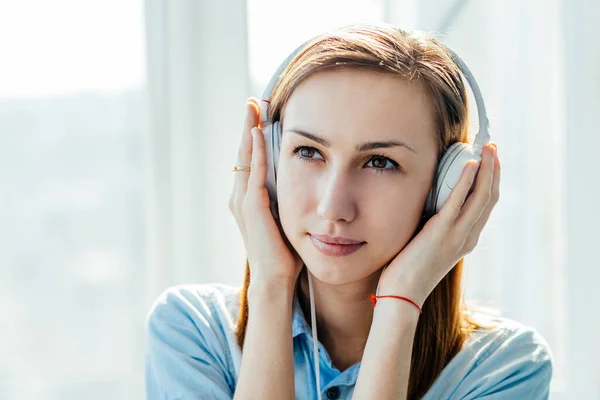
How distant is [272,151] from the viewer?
4.58ft

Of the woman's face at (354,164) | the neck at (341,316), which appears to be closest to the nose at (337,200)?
the woman's face at (354,164)

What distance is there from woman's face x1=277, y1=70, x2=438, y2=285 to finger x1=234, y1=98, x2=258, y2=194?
120 mm

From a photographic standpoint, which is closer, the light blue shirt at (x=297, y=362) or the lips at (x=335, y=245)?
the lips at (x=335, y=245)

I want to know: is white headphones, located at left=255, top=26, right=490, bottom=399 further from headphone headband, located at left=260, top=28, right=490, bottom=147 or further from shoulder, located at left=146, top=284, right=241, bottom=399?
shoulder, located at left=146, top=284, right=241, bottom=399

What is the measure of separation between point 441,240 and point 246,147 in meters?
0.43

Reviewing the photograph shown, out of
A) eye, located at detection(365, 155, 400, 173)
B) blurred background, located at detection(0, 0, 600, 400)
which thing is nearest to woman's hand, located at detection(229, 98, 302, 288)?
eye, located at detection(365, 155, 400, 173)

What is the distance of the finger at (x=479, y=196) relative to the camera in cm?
137

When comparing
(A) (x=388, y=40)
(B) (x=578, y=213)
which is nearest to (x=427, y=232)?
(A) (x=388, y=40)

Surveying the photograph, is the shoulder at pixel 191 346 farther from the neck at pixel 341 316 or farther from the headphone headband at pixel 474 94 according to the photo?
the headphone headband at pixel 474 94

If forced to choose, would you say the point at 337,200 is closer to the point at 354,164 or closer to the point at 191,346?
the point at 354,164

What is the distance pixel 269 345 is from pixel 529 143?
43.7 inches

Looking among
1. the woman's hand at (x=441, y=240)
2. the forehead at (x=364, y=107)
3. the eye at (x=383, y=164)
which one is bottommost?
the woman's hand at (x=441, y=240)

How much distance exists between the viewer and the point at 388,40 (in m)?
1.34

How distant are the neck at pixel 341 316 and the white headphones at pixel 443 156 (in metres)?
0.09
